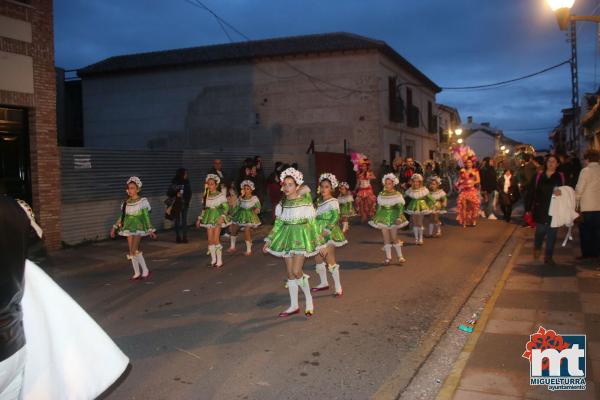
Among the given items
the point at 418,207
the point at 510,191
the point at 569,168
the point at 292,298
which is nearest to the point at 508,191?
the point at 510,191

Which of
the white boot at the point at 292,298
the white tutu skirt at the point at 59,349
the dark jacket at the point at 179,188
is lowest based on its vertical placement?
the white boot at the point at 292,298

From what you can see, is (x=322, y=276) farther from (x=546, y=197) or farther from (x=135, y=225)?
(x=546, y=197)

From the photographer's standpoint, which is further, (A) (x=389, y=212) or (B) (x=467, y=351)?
(A) (x=389, y=212)

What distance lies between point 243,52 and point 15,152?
1791cm

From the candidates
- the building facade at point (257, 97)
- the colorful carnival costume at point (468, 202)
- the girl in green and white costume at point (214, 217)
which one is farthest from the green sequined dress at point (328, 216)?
the building facade at point (257, 97)

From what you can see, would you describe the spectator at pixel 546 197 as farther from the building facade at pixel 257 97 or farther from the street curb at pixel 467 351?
the building facade at pixel 257 97

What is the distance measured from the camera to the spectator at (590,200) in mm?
8785

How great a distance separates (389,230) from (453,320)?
3425mm

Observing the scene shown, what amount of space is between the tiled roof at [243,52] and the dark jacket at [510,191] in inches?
473

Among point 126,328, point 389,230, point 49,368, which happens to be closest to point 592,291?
point 389,230

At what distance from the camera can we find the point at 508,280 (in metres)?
8.04

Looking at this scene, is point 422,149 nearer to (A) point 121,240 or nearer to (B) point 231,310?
(A) point 121,240

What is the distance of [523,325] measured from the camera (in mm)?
5723

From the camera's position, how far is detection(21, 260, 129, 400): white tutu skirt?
257cm
